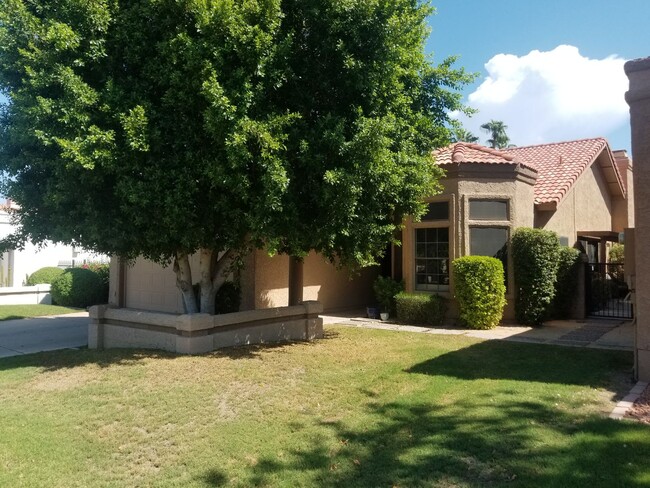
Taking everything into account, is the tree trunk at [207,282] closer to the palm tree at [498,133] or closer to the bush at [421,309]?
the bush at [421,309]

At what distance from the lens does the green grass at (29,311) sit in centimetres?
1564

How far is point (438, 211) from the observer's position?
13.1 meters

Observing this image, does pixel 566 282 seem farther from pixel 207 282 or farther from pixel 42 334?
pixel 42 334

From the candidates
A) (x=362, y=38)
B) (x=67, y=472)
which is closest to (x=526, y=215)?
(x=362, y=38)

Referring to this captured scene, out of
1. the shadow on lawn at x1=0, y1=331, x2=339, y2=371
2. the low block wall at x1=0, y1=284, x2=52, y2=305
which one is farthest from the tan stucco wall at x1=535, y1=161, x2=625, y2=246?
the low block wall at x1=0, y1=284, x2=52, y2=305

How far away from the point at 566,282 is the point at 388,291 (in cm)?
471

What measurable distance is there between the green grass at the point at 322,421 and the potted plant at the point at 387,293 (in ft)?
16.3

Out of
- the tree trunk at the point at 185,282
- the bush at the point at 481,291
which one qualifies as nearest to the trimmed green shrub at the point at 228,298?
the tree trunk at the point at 185,282

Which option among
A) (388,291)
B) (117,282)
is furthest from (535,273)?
(117,282)

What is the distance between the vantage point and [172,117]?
799 cm

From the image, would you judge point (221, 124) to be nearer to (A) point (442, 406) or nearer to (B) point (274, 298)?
(A) point (442, 406)

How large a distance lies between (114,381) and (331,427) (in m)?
3.63

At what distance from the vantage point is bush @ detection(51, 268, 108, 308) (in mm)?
18266

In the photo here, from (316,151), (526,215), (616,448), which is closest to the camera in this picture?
(616,448)
